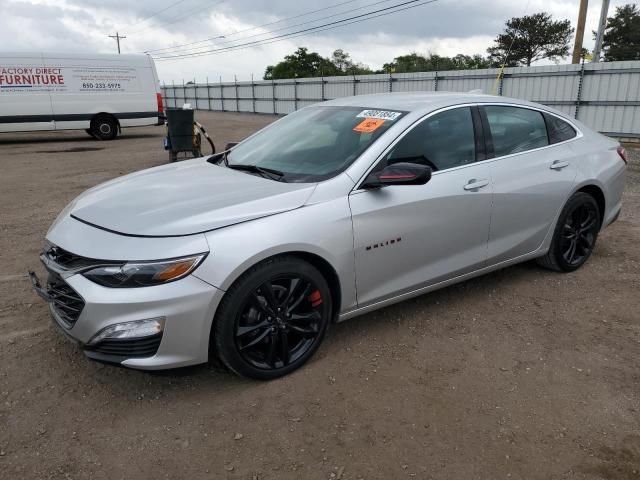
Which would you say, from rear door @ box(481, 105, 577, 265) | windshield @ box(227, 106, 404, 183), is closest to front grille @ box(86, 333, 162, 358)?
windshield @ box(227, 106, 404, 183)

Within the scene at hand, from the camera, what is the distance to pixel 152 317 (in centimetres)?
246

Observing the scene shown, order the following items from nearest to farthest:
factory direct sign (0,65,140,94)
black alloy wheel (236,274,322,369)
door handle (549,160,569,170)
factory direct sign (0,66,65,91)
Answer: black alloy wheel (236,274,322,369) < door handle (549,160,569,170) < factory direct sign (0,66,65,91) < factory direct sign (0,65,140,94)

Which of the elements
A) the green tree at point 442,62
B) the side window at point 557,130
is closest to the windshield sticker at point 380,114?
the side window at point 557,130

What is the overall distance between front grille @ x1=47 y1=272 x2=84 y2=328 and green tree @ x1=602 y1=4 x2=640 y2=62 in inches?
1882

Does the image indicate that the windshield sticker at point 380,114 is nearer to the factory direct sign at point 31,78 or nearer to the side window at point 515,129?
the side window at point 515,129

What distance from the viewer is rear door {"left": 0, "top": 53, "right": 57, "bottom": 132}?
15109mm

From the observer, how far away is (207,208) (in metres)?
2.74

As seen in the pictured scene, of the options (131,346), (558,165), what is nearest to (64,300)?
(131,346)

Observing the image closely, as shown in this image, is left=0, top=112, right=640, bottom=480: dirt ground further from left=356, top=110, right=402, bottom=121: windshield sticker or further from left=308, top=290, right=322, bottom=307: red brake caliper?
left=356, top=110, right=402, bottom=121: windshield sticker

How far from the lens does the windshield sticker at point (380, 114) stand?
11.2 ft

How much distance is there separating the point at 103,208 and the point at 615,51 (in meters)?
49.5

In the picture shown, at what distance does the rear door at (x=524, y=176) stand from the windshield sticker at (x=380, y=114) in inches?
30.6

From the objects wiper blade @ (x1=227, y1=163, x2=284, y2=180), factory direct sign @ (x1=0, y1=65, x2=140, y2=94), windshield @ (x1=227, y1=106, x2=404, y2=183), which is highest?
factory direct sign @ (x1=0, y1=65, x2=140, y2=94)

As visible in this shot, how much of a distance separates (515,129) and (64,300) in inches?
130
